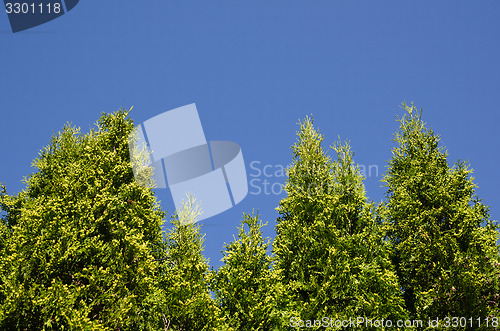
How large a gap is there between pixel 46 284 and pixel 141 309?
3475mm

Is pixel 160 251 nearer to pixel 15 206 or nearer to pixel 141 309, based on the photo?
pixel 141 309

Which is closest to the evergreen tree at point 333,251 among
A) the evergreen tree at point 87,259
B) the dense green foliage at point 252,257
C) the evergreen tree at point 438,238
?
the dense green foliage at point 252,257

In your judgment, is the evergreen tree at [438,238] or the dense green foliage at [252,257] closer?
the dense green foliage at [252,257]

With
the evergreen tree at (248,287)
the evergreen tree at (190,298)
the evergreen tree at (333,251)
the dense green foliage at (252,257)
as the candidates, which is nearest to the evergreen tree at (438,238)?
the dense green foliage at (252,257)

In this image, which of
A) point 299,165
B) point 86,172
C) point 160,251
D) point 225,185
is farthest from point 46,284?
point 299,165

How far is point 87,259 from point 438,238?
14.9 m

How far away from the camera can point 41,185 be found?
21.9m

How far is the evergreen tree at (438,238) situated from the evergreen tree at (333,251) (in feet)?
7.05

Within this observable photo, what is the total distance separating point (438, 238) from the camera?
17453 millimetres

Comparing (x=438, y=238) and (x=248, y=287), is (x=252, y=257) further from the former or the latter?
(x=438, y=238)

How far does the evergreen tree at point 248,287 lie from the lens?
46.7 feet

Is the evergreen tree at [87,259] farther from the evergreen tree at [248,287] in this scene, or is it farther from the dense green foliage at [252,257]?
the evergreen tree at [248,287]

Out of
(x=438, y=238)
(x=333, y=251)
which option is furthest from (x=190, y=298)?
(x=438, y=238)

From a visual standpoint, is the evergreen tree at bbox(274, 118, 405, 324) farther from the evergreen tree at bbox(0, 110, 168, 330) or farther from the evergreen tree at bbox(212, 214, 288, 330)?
the evergreen tree at bbox(0, 110, 168, 330)
